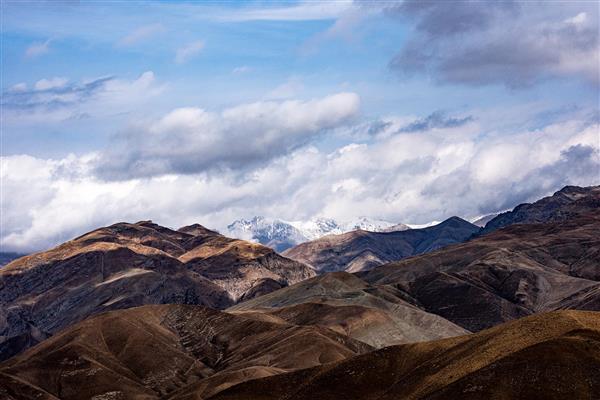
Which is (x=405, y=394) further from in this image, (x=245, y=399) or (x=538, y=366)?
(x=245, y=399)

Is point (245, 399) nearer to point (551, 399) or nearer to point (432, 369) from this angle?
point (432, 369)

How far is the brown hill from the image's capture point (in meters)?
126

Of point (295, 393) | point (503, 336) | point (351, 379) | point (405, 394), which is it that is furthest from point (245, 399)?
point (503, 336)

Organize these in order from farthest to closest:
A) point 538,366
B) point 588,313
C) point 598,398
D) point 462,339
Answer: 1. point 462,339
2. point 588,313
3. point 538,366
4. point 598,398

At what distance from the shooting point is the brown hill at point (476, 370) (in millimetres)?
126250

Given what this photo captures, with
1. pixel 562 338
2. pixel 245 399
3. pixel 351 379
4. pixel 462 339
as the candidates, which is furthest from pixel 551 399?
pixel 245 399

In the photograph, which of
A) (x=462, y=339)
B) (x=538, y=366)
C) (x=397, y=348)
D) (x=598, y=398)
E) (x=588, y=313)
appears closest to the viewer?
(x=598, y=398)

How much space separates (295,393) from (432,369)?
31.6 m

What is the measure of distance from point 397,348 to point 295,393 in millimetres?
22971

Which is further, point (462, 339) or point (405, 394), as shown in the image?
point (462, 339)

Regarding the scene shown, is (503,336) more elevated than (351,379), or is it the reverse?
(503,336)

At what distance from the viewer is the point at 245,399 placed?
182500mm

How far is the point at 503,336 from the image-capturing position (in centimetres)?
15050

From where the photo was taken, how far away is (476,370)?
450 feet
